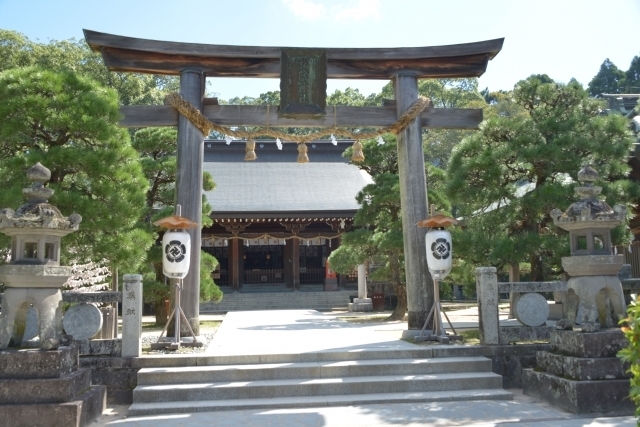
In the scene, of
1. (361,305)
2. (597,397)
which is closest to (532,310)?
(597,397)

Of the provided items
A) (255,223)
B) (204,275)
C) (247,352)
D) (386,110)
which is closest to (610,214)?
(386,110)

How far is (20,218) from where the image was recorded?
231 inches

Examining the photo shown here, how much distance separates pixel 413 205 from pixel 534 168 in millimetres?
2595

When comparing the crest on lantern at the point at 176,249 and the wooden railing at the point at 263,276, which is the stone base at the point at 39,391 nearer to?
the crest on lantern at the point at 176,249

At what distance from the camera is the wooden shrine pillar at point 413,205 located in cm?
930

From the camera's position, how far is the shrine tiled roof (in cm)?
2191

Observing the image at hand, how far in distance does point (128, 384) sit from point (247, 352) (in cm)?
168

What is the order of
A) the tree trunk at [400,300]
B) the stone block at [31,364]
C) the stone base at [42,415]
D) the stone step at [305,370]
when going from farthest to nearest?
the tree trunk at [400,300], the stone step at [305,370], the stone block at [31,364], the stone base at [42,415]

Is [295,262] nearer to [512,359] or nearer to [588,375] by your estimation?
[512,359]

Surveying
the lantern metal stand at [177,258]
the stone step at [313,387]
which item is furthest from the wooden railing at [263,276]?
the stone step at [313,387]

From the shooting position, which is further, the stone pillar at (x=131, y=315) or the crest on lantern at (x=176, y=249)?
the crest on lantern at (x=176, y=249)

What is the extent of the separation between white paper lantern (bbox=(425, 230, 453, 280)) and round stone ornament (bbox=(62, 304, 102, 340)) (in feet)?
17.3

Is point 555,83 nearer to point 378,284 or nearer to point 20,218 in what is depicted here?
point 20,218

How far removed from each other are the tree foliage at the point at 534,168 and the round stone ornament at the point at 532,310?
1.22 m
